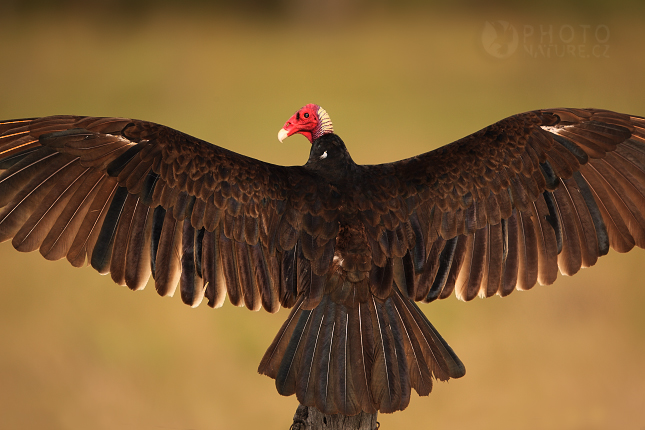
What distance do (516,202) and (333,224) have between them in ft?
2.29

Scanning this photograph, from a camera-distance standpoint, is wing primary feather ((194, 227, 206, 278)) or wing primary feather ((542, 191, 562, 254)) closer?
wing primary feather ((194, 227, 206, 278))

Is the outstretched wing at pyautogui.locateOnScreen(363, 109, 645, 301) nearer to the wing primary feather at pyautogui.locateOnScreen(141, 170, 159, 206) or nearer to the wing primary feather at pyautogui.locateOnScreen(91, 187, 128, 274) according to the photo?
the wing primary feather at pyautogui.locateOnScreen(141, 170, 159, 206)

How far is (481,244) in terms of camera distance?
2.23 meters

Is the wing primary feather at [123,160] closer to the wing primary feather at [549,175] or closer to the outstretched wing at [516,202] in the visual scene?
Result: the outstretched wing at [516,202]

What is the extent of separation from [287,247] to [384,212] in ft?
1.10

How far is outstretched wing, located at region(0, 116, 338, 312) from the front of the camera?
197 centimetres

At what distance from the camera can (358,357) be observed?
1.75 m

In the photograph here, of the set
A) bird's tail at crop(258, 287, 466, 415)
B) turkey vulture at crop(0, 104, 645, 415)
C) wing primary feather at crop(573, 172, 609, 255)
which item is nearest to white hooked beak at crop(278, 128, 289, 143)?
turkey vulture at crop(0, 104, 645, 415)

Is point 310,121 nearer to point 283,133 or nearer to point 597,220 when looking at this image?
point 283,133

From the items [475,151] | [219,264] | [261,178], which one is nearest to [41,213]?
[219,264]

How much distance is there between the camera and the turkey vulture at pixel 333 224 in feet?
5.96

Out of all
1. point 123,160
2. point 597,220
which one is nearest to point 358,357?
point 123,160

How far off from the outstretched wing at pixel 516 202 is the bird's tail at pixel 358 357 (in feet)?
0.76

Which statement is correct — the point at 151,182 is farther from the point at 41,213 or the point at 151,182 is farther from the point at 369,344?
the point at 369,344
